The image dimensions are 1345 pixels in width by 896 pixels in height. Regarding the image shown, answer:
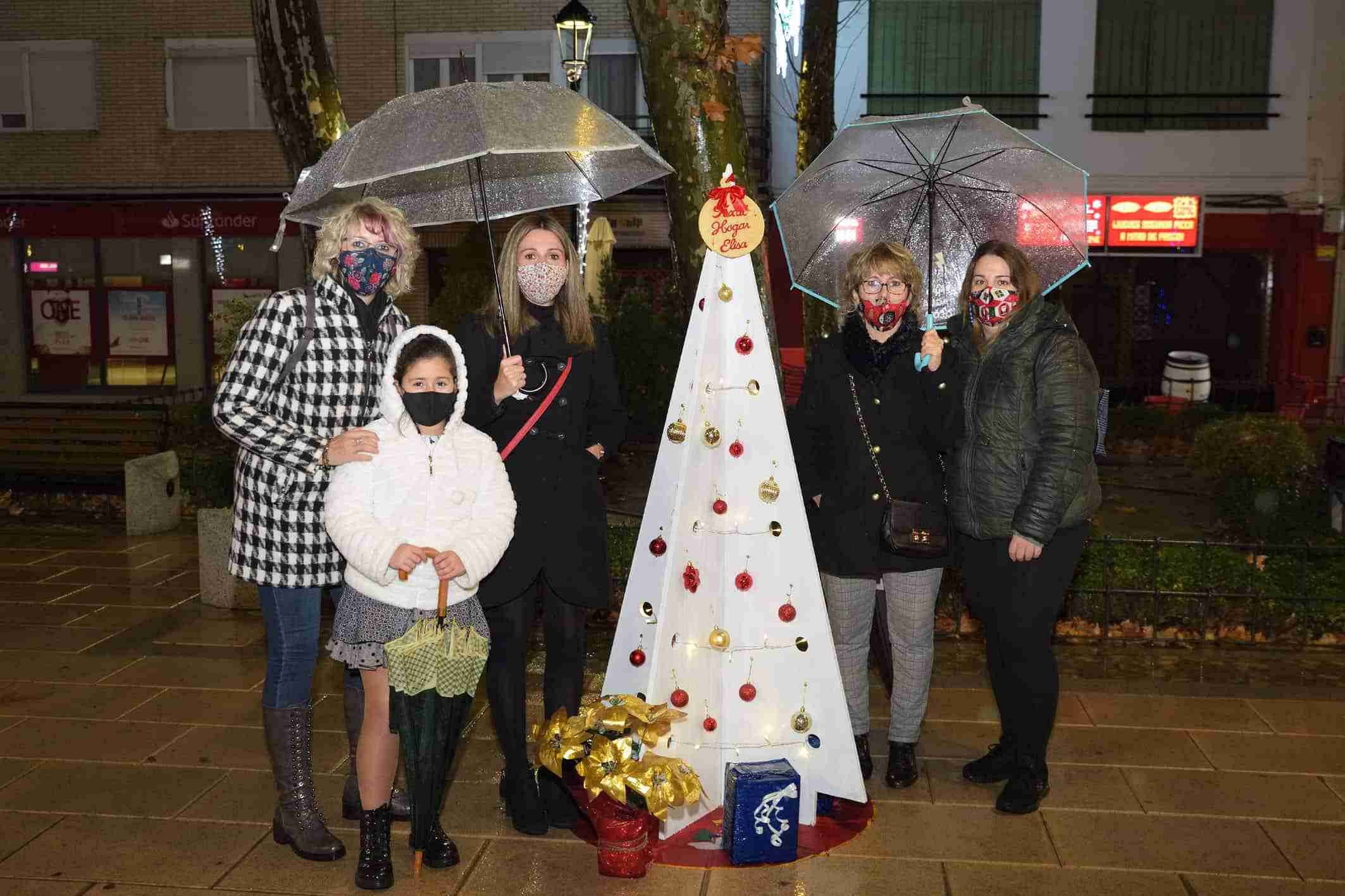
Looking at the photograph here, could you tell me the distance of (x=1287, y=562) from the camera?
7.55 meters

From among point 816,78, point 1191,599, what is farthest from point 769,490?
point 816,78

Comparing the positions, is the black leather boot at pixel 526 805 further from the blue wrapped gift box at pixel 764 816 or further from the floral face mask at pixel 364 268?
the floral face mask at pixel 364 268

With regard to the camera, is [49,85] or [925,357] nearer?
[925,357]

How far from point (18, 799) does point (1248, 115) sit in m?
20.3

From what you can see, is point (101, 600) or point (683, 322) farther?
point (101, 600)

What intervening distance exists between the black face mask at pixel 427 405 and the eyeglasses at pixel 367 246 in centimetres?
58

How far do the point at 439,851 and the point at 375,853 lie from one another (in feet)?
0.79

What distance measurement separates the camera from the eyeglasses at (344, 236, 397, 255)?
4.04m

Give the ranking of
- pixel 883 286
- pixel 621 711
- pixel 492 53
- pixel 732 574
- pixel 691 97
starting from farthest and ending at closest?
pixel 492 53
pixel 691 97
pixel 883 286
pixel 732 574
pixel 621 711

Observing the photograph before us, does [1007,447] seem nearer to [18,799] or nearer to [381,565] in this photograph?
[381,565]

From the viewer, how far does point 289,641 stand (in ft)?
13.5

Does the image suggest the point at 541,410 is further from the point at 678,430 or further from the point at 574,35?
the point at 574,35

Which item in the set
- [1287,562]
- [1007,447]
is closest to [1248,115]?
[1287,562]

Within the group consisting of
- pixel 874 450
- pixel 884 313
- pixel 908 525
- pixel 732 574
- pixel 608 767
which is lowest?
pixel 608 767
